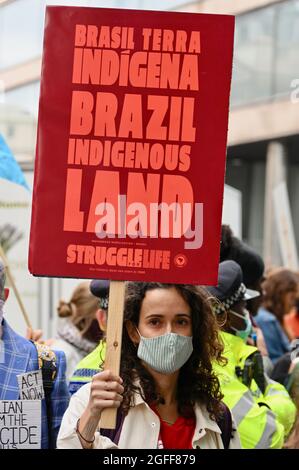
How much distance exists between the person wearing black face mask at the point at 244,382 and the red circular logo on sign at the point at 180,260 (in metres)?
0.63

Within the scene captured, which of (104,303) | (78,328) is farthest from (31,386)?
(78,328)

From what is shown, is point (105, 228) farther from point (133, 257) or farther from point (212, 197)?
point (212, 197)

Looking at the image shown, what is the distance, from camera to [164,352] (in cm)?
299

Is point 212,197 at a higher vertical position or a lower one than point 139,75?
lower

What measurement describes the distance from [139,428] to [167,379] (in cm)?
20

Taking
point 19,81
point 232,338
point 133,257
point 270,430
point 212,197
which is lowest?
point 270,430

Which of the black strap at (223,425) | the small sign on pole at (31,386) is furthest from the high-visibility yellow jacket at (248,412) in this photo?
the small sign on pole at (31,386)

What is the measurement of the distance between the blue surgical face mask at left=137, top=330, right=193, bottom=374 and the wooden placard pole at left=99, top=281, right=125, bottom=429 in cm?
27

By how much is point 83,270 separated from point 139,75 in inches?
23.4

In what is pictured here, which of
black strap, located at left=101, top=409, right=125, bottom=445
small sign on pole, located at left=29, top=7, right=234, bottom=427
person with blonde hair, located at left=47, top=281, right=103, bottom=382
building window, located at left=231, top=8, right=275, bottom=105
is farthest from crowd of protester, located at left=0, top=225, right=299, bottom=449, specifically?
building window, located at left=231, top=8, right=275, bottom=105

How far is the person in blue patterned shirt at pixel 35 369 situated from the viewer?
3.20 meters
